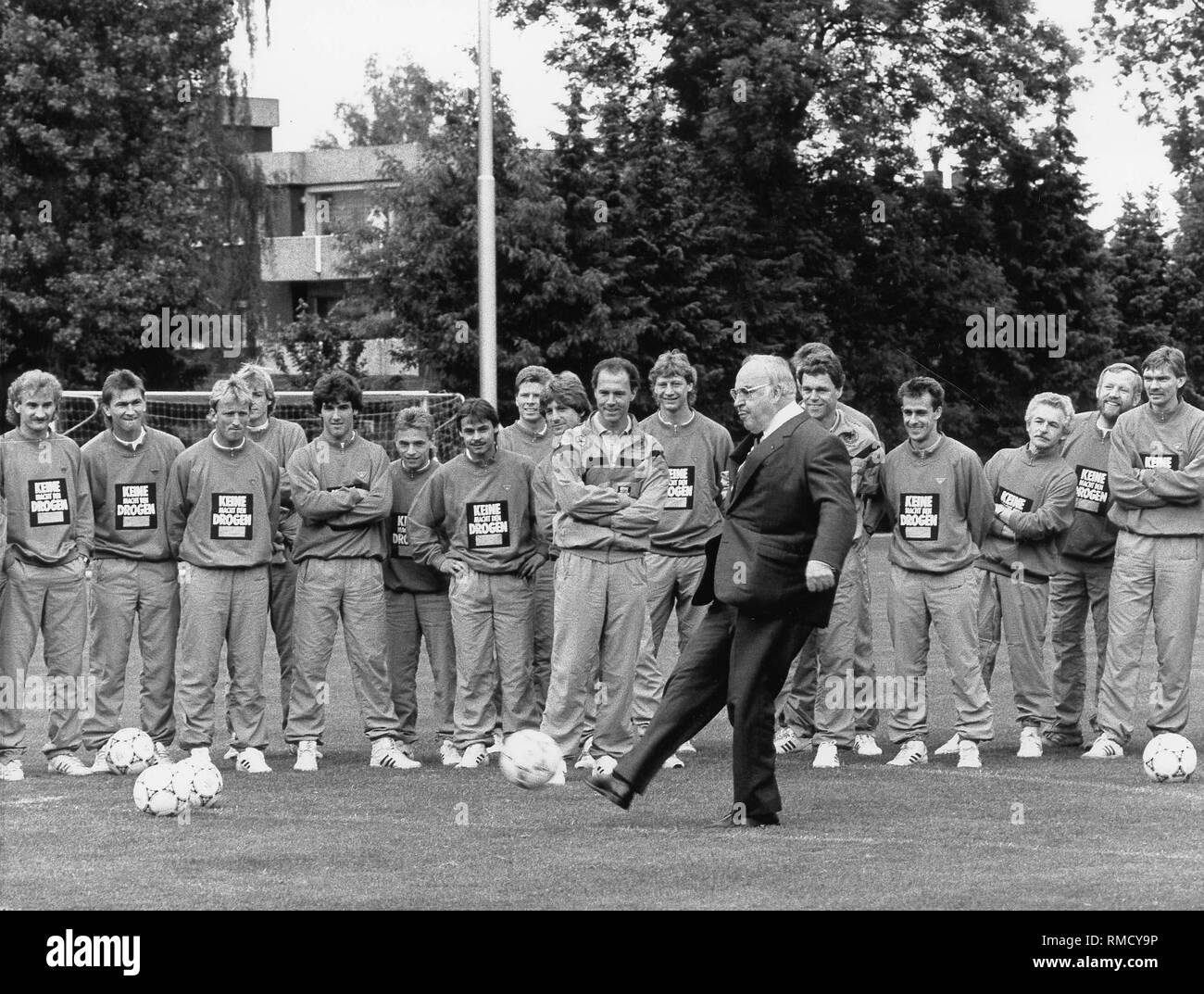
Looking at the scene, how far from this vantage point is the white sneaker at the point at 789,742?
12.3m

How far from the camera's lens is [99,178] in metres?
39.5

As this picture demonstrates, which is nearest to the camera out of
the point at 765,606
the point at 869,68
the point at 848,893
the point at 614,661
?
the point at 848,893

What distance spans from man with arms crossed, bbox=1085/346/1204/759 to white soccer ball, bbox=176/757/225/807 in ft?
17.5

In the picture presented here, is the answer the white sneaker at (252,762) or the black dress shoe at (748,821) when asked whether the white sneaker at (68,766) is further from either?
the black dress shoe at (748,821)

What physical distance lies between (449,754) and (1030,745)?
358 cm

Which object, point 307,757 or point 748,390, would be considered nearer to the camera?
point 748,390

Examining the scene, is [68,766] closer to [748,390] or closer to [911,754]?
[748,390]

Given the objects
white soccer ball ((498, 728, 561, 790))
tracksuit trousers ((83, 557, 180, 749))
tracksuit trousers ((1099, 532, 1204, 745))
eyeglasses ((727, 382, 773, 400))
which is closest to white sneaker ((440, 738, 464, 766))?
tracksuit trousers ((83, 557, 180, 749))

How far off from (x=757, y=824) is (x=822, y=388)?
331cm

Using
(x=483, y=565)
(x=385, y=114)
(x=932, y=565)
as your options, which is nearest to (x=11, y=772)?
(x=483, y=565)

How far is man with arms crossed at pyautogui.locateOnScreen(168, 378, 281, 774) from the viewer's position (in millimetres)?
11391
